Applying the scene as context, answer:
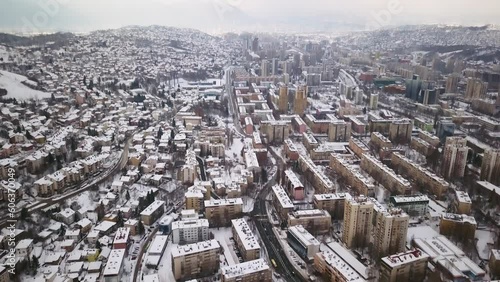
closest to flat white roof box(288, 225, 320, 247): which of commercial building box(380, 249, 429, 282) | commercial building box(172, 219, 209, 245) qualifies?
commercial building box(380, 249, 429, 282)

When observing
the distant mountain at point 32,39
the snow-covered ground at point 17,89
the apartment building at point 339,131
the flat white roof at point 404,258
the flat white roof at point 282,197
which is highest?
the distant mountain at point 32,39

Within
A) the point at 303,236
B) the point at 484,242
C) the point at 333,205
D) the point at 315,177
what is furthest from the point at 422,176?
the point at 303,236

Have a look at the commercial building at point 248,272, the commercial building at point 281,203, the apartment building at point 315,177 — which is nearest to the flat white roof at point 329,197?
the apartment building at point 315,177

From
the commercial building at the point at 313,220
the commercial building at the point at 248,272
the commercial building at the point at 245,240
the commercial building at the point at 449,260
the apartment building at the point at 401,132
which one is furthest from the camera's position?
the apartment building at the point at 401,132

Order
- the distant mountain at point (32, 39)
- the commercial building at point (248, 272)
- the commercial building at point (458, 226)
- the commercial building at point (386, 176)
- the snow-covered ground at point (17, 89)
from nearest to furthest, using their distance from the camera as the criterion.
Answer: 1. the commercial building at point (248, 272)
2. the commercial building at point (458, 226)
3. the commercial building at point (386, 176)
4. the snow-covered ground at point (17, 89)
5. the distant mountain at point (32, 39)

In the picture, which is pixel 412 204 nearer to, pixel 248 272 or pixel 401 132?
pixel 248 272

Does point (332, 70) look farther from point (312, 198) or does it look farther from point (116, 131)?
point (312, 198)

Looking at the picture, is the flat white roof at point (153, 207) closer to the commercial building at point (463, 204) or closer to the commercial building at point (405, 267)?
the commercial building at point (405, 267)
